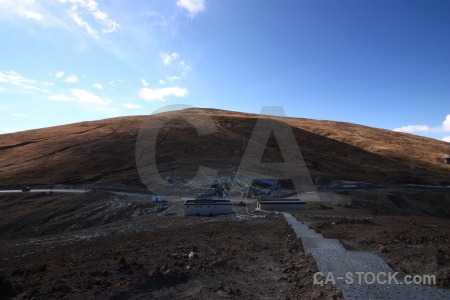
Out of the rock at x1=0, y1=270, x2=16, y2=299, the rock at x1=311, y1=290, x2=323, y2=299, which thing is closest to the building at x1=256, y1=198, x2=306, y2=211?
the rock at x1=311, y1=290, x2=323, y2=299

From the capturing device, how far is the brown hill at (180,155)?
5962cm

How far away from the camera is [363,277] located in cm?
812

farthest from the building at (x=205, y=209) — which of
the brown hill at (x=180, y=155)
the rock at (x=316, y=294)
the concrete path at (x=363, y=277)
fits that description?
the brown hill at (x=180, y=155)

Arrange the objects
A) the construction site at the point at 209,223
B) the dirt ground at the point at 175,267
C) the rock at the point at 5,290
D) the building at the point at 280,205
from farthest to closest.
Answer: the building at the point at 280,205, the construction site at the point at 209,223, the rock at the point at 5,290, the dirt ground at the point at 175,267

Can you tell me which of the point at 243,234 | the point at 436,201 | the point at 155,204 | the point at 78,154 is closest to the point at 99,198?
the point at 155,204

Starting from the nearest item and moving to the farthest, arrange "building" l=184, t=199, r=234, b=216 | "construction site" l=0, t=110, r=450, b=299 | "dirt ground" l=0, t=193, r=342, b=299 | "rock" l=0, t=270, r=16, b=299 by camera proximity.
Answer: "dirt ground" l=0, t=193, r=342, b=299, "rock" l=0, t=270, r=16, b=299, "construction site" l=0, t=110, r=450, b=299, "building" l=184, t=199, r=234, b=216

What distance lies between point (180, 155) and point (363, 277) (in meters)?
60.7

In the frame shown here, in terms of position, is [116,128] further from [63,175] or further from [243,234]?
[243,234]

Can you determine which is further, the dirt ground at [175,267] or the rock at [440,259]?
the rock at [440,259]

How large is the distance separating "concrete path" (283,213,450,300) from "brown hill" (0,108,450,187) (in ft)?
139

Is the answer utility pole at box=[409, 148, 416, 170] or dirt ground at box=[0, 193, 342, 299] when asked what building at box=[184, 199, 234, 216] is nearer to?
dirt ground at box=[0, 193, 342, 299]

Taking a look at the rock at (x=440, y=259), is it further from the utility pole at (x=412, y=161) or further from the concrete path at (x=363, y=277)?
the utility pole at (x=412, y=161)

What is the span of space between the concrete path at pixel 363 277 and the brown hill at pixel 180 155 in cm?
4252

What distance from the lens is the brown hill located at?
2347 inches
